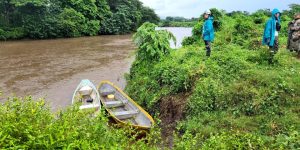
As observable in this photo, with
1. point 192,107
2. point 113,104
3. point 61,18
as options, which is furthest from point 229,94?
point 61,18

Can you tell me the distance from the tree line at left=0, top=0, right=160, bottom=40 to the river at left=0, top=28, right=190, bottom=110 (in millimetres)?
9085

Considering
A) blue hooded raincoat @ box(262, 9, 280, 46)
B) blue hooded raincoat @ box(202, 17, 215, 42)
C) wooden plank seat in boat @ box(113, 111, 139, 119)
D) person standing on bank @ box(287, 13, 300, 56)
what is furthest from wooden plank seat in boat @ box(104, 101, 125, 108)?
person standing on bank @ box(287, 13, 300, 56)

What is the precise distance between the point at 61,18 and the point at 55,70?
68.3ft

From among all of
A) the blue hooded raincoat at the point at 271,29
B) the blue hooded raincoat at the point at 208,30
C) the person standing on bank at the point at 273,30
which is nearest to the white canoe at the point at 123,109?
the blue hooded raincoat at the point at 208,30

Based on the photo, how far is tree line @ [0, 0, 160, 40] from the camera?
111 feet

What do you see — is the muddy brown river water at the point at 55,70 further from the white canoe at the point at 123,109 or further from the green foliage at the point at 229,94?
the green foliage at the point at 229,94

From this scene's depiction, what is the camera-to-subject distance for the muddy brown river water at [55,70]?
1334 centimetres

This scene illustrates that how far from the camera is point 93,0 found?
4253 cm

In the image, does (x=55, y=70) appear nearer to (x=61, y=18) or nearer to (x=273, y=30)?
(x=273, y=30)

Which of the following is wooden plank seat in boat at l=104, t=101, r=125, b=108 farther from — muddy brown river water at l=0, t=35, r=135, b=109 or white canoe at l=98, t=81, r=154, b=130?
muddy brown river water at l=0, t=35, r=135, b=109

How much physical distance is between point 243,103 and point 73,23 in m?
32.5

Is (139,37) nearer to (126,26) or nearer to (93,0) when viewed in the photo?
(93,0)

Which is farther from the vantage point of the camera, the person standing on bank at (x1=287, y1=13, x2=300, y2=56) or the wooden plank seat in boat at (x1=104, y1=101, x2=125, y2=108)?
the person standing on bank at (x1=287, y1=13, x2=300, y2=56)

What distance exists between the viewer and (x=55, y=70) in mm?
17750
